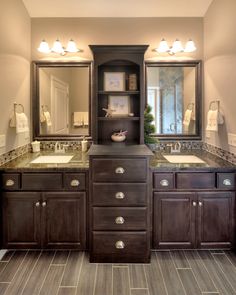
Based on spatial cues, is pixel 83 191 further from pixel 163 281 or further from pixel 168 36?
pixel 168 36

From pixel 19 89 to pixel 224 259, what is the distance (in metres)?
2.57

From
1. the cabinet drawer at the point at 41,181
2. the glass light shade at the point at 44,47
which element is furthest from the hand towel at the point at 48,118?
the cabinet drawer at the point at 41,181

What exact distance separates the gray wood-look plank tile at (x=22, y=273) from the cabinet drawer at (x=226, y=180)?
5.79ft

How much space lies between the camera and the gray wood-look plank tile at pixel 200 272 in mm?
2203

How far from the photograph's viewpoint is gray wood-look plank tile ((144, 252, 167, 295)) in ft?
7.10

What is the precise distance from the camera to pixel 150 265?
2.52 metres

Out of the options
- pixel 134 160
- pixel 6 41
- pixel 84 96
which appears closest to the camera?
pixel 134 160

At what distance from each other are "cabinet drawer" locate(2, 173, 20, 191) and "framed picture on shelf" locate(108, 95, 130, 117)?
1.22 m

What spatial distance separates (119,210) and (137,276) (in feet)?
1.77

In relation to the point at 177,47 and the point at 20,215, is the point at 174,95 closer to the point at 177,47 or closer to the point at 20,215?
the point at 177,47

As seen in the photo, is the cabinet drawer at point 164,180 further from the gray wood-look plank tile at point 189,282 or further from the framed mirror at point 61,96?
the framed mirror at point 61,96

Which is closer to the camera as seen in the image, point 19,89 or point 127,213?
point 127,213

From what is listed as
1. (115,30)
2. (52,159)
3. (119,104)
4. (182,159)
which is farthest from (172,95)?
(52,159)

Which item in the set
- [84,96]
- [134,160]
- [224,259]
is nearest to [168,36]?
[84,96]
